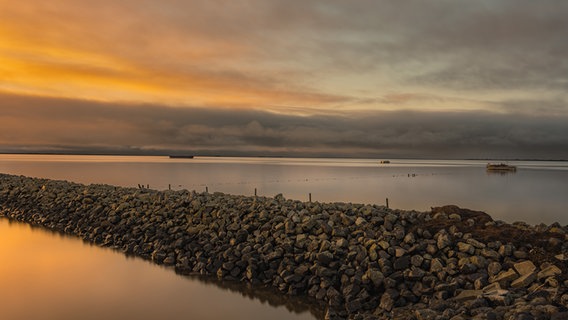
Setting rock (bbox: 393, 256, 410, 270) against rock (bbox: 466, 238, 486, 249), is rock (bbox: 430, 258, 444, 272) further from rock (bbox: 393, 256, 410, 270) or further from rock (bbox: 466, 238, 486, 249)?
rock (bbox: 466, 238, 486, 249)

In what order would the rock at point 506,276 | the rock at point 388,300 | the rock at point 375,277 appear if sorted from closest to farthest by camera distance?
the rock at point 506,276 < the rock at point 388,300 < the rock at point 375,277

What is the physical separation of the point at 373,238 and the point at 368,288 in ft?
9.35

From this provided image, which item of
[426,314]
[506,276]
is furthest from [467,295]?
[426,314]

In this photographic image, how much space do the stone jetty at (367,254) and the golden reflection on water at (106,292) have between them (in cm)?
116

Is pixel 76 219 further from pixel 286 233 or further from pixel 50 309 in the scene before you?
pixel 286 233

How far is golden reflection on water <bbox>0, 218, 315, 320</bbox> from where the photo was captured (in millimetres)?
14625

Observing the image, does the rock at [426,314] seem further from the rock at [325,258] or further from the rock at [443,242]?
the rock at [325,258]

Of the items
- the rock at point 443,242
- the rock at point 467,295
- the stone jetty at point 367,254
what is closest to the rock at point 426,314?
the stone jetty at point 367,254

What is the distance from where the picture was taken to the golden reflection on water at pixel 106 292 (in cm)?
1462

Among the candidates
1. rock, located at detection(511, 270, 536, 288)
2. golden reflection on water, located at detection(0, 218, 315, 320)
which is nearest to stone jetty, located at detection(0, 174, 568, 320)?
rock, located at detection(511, 270, 536, 288)

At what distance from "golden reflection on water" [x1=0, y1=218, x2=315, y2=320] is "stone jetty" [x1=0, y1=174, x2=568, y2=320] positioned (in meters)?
1.16

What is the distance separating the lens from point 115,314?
14.5m

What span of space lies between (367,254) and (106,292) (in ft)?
33.1

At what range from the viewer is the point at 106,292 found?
16781mm
